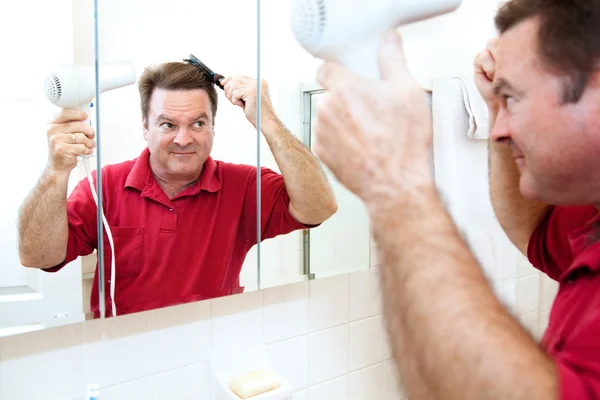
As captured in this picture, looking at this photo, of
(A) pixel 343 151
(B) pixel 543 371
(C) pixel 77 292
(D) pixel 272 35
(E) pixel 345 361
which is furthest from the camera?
(E) pixel 345 361

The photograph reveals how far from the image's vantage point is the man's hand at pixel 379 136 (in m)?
0.58

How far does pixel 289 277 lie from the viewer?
3.92 ft

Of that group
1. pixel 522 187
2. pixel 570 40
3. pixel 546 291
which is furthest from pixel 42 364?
pixel 546 291

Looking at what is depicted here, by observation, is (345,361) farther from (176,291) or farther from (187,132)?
(187,132)

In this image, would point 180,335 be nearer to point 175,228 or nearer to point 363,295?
point 175,228

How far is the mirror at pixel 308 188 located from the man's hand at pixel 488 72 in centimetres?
37

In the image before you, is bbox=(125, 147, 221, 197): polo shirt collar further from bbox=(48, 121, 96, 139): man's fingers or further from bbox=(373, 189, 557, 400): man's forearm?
bbox=(373, 189, 557, 400): man's forearm

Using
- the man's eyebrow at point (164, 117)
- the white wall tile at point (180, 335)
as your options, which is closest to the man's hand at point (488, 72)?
the man's eyebrow at point (164, 117)

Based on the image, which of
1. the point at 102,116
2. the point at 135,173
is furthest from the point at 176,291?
the point at 102,116

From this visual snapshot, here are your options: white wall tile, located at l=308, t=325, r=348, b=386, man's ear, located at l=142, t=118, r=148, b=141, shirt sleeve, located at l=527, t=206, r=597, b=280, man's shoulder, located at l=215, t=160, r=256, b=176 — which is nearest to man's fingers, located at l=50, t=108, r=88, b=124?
man's ear, located at l=142, t=118, r=148, b=141

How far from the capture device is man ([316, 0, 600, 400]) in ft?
1.63

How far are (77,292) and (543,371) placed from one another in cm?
77

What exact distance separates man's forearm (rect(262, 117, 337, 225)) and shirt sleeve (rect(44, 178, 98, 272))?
0.39 m

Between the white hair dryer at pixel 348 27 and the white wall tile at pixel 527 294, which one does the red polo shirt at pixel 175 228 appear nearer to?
the white hair dryer at pixel 348 27
